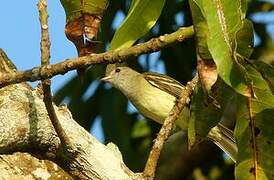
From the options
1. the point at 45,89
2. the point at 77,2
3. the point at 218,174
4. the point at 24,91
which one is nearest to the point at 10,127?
the point at 24,91

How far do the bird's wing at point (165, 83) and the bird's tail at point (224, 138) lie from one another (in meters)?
0.32

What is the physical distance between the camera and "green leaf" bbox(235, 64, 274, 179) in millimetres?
1793

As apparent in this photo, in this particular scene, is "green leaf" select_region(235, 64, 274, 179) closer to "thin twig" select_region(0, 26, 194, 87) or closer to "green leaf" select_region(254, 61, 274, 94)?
"green leaf" select_region(254, 61, 274, 94)

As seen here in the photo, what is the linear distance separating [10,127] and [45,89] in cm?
46

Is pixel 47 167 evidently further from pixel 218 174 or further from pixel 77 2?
pixel 218 174

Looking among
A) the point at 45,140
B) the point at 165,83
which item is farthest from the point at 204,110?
the point at 165,83

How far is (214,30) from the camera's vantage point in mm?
1581

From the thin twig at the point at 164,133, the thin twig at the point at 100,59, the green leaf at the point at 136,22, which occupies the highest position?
the green leaf at the point at 136,22

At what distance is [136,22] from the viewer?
1863mm

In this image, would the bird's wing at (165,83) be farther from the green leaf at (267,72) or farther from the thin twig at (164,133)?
the green leaf at (267,72)

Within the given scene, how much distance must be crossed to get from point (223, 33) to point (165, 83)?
3703 mm

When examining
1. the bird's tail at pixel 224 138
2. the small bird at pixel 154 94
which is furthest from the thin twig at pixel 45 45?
the small bird at pixel 154 94

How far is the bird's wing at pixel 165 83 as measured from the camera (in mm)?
5074

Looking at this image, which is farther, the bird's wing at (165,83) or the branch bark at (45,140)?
the bird's wing at (165,83)
